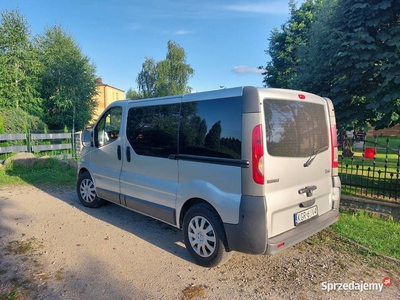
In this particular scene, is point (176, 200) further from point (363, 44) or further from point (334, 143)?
point (363, 44)

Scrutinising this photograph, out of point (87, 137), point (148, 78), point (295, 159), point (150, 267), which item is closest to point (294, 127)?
point (295, 159)

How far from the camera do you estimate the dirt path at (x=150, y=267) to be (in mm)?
2850

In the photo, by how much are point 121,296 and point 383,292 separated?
2.75m

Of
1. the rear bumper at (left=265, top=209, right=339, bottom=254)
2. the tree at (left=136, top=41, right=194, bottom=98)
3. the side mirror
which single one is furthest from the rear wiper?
the tree at (left=136, top=41, right=194, bottom=98)

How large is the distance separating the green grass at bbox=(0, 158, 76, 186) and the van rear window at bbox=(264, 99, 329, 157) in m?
6.80

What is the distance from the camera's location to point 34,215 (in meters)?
5.21

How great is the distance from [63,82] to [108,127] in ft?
53.6

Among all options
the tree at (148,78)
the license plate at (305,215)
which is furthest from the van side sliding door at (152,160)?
the tree at (148,78)

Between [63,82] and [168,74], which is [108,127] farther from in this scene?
[168,74]

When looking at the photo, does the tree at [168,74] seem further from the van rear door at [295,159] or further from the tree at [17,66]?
the van rear door at [295,159]

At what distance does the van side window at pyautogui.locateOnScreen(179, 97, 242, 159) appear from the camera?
300 cm

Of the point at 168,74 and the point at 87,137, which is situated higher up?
the point at 168,74

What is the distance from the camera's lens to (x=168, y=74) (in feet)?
125

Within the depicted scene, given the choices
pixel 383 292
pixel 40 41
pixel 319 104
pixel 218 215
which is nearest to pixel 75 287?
pixel 218 215
